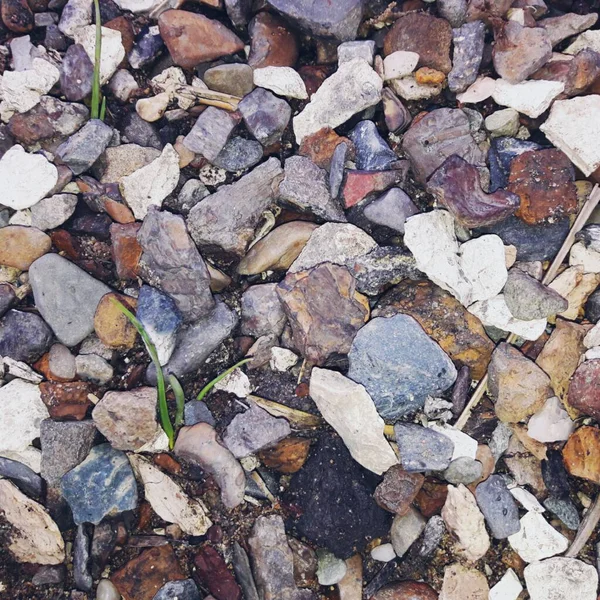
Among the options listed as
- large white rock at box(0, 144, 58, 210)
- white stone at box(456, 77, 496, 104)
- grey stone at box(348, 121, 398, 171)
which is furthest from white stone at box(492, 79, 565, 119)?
large white rock at box(0, 144, 58, 210)

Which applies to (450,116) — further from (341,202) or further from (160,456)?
(160,456)

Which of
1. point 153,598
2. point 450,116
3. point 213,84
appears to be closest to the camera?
point 153,598

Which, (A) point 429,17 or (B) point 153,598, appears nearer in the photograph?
(B) point 153,598

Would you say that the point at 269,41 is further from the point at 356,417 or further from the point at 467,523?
the point at 467,523

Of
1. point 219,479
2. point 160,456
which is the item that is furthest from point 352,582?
point 160,456

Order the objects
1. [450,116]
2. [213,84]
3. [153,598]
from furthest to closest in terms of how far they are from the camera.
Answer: [213,84], [450,116], [153,598]

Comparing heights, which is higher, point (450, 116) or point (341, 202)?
point (450, 116)

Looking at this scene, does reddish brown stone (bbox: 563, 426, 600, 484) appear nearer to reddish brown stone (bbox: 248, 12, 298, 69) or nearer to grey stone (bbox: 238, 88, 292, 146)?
grey stone (bbox: 238, 88, 292, 146)

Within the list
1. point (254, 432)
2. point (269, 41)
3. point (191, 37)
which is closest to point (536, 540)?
point (254, 432)
